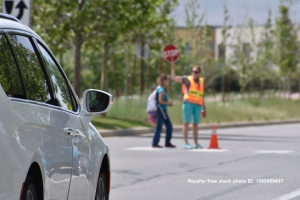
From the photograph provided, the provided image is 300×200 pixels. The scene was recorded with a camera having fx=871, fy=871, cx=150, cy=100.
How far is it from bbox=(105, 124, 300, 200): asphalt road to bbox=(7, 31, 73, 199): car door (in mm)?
4126

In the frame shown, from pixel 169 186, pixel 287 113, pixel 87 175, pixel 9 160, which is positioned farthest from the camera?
pixel 287 113

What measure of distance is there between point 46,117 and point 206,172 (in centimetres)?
781

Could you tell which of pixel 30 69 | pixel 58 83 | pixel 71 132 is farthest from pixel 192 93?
pixel 30 69

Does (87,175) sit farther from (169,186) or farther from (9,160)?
(169,186)

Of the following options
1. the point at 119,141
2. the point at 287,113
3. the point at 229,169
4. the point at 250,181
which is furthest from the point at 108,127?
the point at 287,113

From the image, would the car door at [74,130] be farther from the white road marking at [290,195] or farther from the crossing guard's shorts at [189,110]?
the crossing guard's shorts at [189,110]

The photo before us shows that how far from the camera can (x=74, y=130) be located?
611cm

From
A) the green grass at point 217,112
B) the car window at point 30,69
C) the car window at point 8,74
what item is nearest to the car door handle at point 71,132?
the car window at point 30,69

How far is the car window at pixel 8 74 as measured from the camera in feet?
15.8

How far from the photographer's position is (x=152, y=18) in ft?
93.3

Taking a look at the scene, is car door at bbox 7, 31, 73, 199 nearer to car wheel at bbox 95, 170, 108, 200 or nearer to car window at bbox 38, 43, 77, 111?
car window at bbox 38, 43, 77, 111

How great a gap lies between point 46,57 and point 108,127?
63.5 ft

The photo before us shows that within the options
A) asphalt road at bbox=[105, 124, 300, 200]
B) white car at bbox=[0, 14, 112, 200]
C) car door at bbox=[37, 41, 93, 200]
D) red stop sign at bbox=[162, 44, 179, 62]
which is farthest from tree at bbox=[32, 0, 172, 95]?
car door at bbox=[37, 41, 93, 200]

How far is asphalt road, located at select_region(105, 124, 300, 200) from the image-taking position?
404 inches
